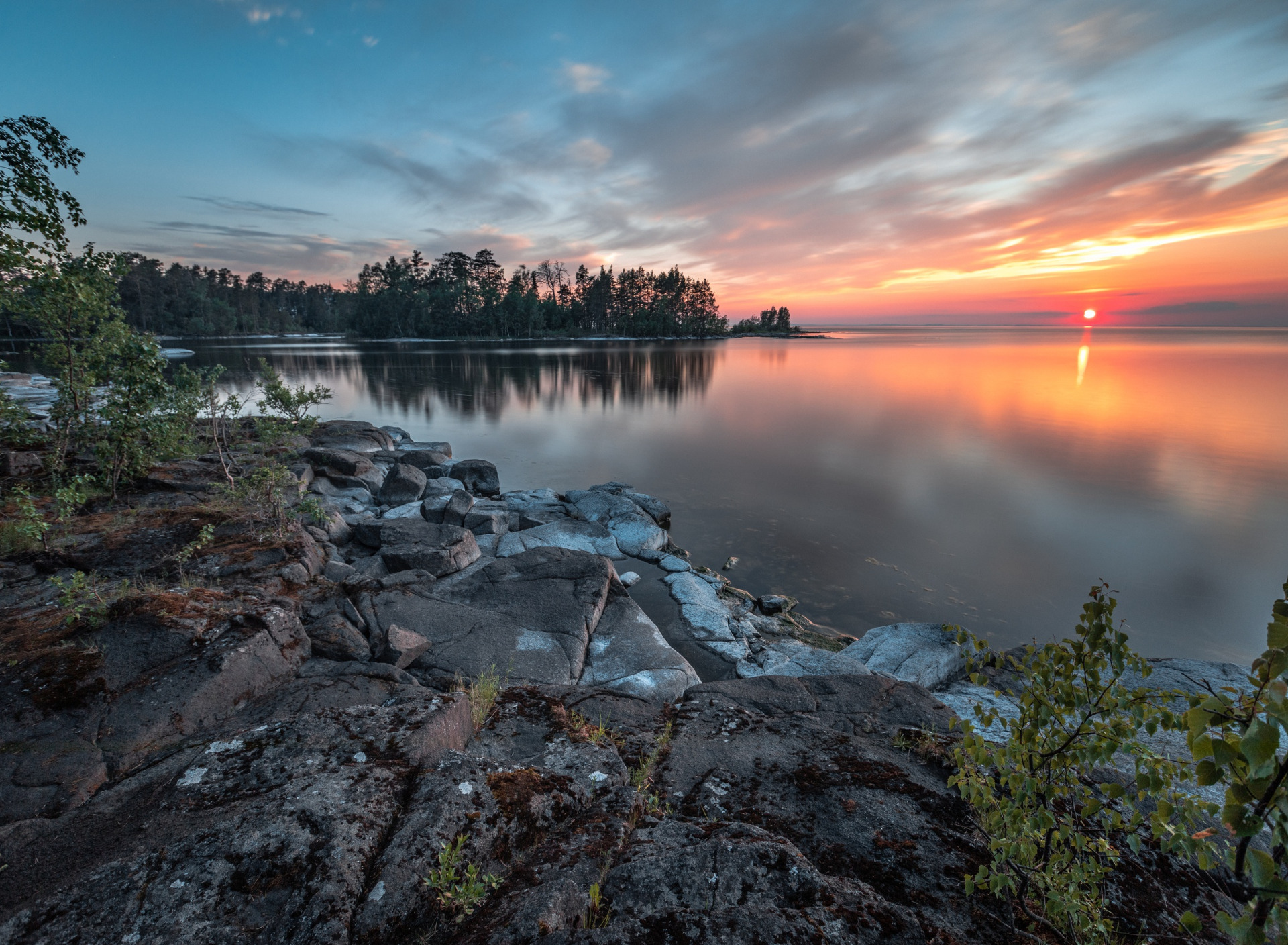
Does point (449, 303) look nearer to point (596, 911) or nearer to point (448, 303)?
point (448, 303)

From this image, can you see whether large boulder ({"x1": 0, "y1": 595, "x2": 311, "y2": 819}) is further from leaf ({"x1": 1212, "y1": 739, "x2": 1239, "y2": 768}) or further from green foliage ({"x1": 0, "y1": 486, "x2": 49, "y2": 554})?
leaf ({"x1": 1212, "y1": 739, "x2": 1239, "y2": 768})

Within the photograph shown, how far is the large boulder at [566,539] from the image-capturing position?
1127cm

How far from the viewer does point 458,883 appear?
258 centimetres

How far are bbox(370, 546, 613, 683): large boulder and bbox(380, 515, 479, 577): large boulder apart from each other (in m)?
0.62

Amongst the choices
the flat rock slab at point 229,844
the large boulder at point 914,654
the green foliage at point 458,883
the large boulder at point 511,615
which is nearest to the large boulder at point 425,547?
the large boulder at point 511,615

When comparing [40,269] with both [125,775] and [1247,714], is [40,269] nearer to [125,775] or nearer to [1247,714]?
[125,775]

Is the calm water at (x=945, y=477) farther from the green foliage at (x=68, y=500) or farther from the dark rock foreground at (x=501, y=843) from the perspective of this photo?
the green foliage at (x=68, y=500)

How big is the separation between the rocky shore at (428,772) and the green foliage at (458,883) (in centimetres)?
2

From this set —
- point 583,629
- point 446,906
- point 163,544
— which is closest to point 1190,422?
point 583,629

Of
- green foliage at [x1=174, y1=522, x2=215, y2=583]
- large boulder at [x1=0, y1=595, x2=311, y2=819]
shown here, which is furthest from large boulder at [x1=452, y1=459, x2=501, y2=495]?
large boulder at [x1=0, y1=595, x2=311, y2=819]

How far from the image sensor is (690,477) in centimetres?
1911

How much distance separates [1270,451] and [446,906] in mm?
32380

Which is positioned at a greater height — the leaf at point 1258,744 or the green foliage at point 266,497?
the leaf at point 1258,744

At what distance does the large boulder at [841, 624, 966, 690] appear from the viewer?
23.3 feet
